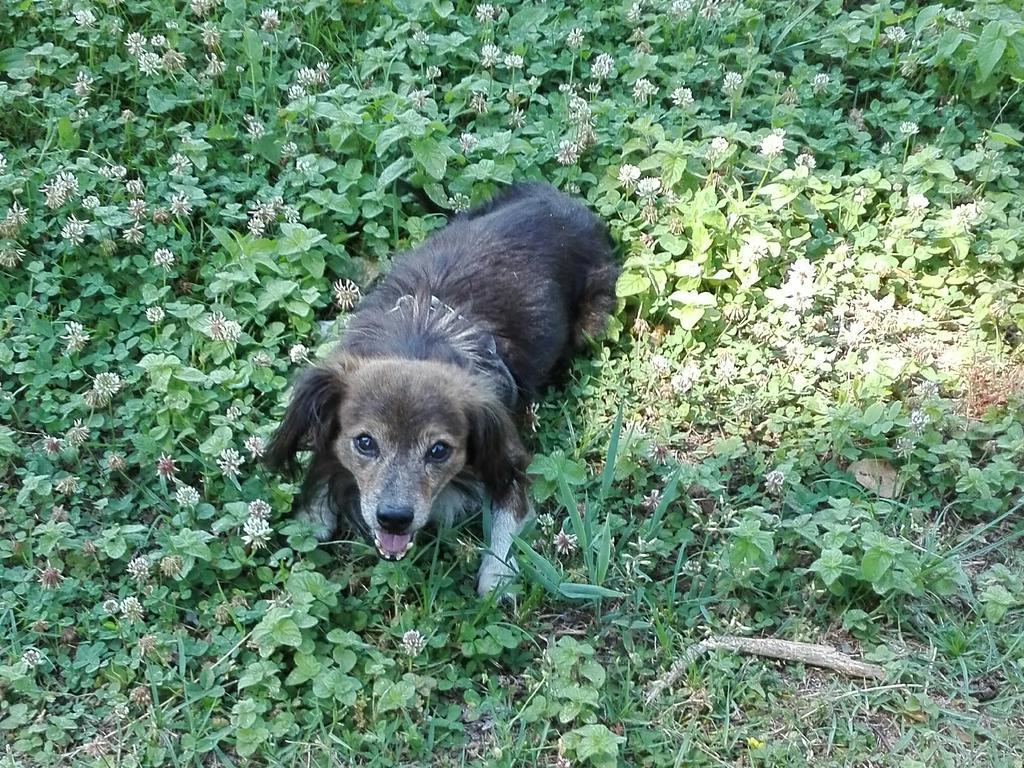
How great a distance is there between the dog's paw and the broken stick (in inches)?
26.3

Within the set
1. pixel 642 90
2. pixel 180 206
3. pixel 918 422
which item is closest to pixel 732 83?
pixel 642 90

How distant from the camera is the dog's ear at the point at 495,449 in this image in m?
4.24

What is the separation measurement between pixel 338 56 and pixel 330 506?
9.37 ft

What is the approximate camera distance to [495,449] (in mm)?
4332

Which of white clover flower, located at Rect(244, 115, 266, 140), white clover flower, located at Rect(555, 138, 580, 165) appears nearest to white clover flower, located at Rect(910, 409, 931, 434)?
white clover flower, located at Rect(555, 138, 580, 165)

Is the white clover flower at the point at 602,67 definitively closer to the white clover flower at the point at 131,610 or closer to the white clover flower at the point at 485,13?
the white clover flower at the point at 485,13

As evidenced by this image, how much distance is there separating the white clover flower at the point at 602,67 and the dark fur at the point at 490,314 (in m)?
0.88

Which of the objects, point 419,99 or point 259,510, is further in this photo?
point 419,99

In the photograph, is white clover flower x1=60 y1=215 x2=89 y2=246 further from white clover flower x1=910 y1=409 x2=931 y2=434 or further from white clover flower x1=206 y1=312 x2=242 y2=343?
white clover flower x1=910 y1=409 x2=931 y2=434

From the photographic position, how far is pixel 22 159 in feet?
18.0

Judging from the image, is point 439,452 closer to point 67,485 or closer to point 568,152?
point 67,485

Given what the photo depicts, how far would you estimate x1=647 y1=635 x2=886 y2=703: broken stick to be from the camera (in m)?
4.02

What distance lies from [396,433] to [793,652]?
1.58 meters

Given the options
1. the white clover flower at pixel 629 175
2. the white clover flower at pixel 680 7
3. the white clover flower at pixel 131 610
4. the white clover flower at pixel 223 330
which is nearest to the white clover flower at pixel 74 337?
the white clover flower at pixel 223 330
